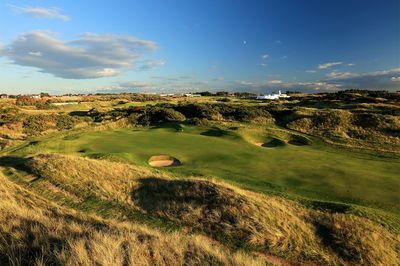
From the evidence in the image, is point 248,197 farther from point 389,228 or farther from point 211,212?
point 389,228

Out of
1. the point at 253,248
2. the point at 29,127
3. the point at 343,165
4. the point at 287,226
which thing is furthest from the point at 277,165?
the point at 29,127

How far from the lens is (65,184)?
15.9 metres

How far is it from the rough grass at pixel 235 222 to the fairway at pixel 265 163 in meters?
2.68

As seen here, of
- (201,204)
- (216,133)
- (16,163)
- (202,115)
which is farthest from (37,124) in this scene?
(201,204)

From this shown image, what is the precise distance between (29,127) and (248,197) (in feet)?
133

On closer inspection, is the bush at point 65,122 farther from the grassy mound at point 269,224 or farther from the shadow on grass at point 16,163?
the grassy mound at point 269,224

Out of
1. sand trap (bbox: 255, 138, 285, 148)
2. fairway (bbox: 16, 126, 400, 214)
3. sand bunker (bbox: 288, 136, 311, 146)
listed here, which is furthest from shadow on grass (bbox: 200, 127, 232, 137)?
sand bunker (bbox: 288, 136, 311, 146)

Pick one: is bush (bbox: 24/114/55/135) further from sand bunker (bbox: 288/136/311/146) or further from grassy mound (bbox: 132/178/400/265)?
grassy mound (bbox: 132/178/400/265)

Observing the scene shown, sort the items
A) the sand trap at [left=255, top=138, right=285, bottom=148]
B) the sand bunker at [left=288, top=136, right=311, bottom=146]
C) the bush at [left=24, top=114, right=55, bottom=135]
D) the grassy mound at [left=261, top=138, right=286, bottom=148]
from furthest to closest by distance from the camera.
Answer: the bush at [left=24, top=114, right=55, bottom=135] < the sand bunker at [left=288, top=136, right=311, bottom=146] < the sand trap at [left=255, top=138, right=285, bottom=148] < the grassy mound at [left=261, top=138, right=286, bottom=148]

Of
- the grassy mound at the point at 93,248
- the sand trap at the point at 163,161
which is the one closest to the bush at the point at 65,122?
the sand trap at the point at 163,161

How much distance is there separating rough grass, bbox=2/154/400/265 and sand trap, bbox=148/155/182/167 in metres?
4.86

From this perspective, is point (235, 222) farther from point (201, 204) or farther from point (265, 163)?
point (265, 163)

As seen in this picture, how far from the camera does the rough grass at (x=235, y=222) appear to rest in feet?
32.1

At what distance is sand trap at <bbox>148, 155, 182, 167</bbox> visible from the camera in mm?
21636
